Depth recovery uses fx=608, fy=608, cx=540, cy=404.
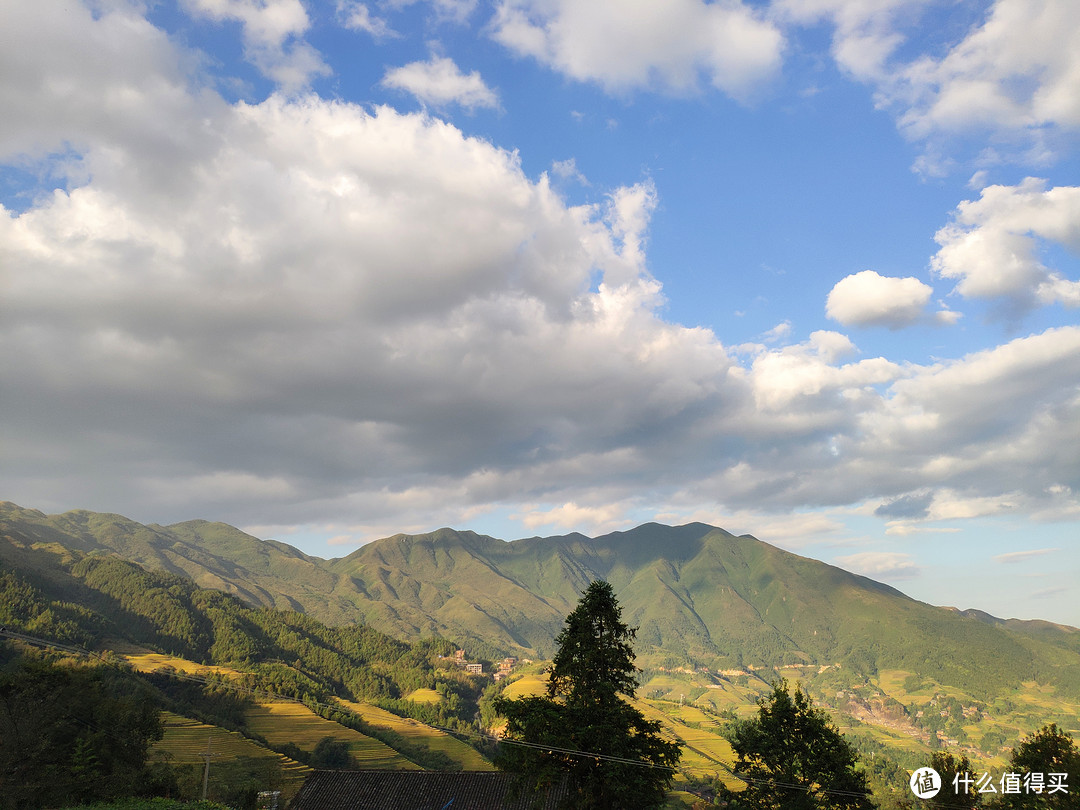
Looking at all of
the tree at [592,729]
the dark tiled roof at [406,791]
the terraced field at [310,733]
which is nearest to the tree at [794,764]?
the tree at [592,729]

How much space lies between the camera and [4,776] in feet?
161

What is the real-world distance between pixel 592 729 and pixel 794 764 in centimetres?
1527

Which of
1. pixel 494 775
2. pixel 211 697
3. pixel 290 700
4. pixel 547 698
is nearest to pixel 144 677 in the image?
pixel 211 697

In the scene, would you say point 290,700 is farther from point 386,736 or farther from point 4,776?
point 4,776

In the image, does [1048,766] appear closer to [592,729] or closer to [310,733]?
[592,729]

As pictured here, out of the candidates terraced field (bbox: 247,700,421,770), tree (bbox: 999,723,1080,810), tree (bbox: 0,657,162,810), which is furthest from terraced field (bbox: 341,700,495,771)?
tree (bbox: 999,723,1080,810)

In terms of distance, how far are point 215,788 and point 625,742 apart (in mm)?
77333

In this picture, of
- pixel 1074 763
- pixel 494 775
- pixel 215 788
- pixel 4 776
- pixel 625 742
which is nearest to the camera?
pixel 625 742

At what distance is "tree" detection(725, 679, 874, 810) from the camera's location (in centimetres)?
3466

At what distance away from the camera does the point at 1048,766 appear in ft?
114

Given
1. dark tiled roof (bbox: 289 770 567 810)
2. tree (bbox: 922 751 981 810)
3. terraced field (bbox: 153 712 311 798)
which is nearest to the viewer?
tree (bbox: 922 751 981 810)

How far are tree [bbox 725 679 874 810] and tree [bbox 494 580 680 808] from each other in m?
8.34

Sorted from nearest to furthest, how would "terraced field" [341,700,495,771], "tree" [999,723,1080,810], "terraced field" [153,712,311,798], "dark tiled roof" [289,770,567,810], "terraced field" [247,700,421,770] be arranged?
"tree" [999,723,1080,810], "dark tiled roof" [289,770,567,810], "terraced field" [153,712,311,798], "terraced field" [247,700,421,770], "terraced field" [341,700,495,771]

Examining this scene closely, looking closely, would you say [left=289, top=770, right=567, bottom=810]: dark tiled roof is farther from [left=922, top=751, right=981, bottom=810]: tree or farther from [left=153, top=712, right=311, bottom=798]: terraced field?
[left=153, top=712, right=311, bottom=798]: terraced field
